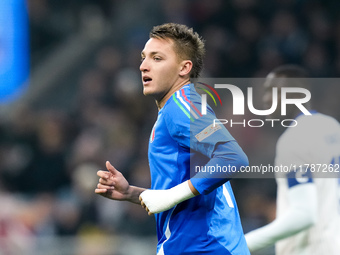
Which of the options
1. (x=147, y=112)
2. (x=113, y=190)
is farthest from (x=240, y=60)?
(x=113, y=190)

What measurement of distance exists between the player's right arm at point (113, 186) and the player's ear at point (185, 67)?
0.67m

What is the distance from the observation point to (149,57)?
12.1ft

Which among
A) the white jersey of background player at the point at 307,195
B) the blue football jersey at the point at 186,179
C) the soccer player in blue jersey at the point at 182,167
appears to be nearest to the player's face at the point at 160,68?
the soccer player in blue jersey at the point at 182,167

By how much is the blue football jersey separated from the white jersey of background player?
881 millimetres

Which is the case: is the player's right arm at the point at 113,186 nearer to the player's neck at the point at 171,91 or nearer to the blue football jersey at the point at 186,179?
the blue football jersey at the point at 186,179

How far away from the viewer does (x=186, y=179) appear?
3.42m

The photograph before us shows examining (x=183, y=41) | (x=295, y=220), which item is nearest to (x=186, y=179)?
(x=183, y=41)

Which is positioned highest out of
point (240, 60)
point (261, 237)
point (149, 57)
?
point (240, 60)

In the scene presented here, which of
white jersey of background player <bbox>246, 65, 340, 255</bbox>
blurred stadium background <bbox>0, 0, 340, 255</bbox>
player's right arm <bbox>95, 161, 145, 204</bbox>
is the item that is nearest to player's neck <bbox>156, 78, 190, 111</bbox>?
player's right arm <bbox>95, 161, 145, 204</bbox>

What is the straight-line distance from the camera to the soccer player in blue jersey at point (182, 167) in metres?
3.26

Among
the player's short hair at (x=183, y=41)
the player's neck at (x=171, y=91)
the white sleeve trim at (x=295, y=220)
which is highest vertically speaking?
the player's short hair at (x=183, y=41)

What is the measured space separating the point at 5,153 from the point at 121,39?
338cm

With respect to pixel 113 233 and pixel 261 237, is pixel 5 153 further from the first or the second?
pixel 261 237

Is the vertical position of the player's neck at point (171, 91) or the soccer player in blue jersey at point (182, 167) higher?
the player's neck at point (171, 91)
